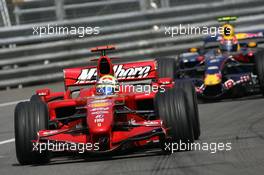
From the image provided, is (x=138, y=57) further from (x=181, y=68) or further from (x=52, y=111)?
(x=52, y=111)

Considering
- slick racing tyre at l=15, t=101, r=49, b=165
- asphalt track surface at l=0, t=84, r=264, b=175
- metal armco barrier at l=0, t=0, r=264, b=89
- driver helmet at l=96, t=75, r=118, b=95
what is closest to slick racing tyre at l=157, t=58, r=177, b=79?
asphalt track surface at l=0, t=84, r=264, b=175

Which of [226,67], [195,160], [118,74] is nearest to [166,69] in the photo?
[226,67]

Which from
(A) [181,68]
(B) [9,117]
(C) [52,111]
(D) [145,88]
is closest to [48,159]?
(C) [52,111]

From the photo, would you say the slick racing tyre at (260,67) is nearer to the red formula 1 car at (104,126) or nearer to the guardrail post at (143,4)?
the red formula 1 car at (104,126)

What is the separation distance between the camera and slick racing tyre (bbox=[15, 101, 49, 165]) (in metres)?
9.95

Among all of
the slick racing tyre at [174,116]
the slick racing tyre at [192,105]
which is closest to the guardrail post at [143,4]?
the slick racing tyre at [192,105]

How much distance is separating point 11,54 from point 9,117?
4.64m

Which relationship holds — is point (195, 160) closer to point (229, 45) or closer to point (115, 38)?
point (229, 45)

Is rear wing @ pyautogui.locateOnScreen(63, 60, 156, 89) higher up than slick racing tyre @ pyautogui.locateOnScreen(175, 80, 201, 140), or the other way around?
rear wing @ pyautogui.locateOnScreen(63, 60, 156, 89)

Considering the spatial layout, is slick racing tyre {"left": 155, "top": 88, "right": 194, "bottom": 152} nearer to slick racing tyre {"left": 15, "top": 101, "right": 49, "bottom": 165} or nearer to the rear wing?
slick racing tyre {"left": 15, "top": 101, "right": 49, "bottom": 165}

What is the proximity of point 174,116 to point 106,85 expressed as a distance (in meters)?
1.53

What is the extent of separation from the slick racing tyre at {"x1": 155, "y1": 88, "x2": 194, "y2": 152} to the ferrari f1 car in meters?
5.88

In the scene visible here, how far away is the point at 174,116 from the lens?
10016 millimetres

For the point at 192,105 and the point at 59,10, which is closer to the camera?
the point at 192,105
